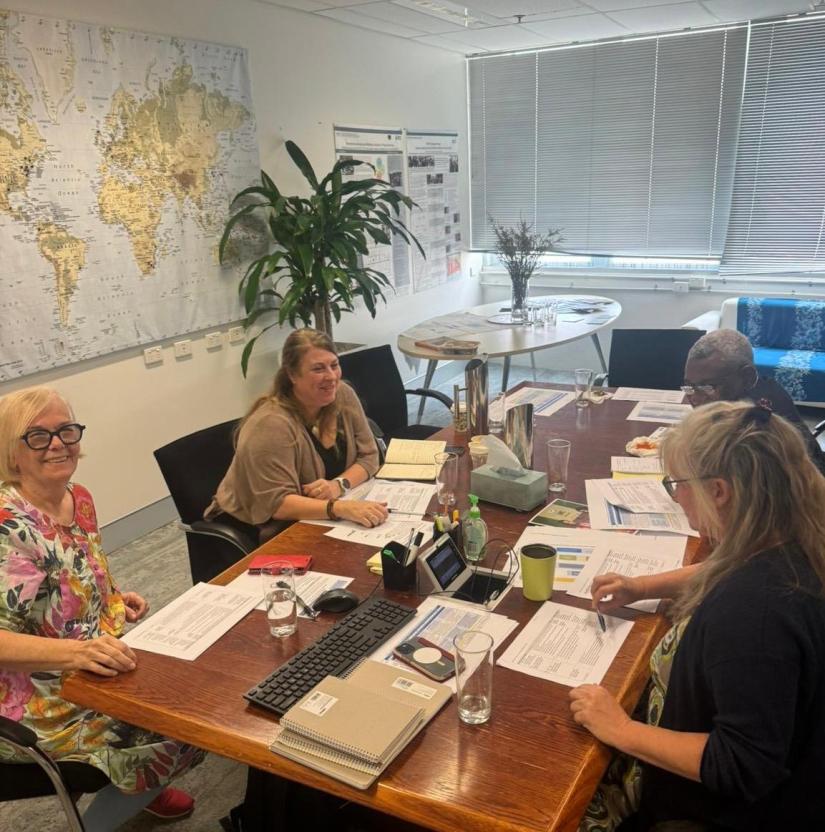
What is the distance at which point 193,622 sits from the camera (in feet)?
5.15

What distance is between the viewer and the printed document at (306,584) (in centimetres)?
164

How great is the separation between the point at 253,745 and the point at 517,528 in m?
0.93

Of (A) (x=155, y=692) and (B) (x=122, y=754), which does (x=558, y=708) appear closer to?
(A) (x=155, y=692)

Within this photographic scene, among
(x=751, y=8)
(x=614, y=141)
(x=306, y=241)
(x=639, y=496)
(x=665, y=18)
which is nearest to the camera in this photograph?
(x=639, y=496)

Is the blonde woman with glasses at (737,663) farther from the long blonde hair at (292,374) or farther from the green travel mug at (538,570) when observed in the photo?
the long blonde hair at (292,374)

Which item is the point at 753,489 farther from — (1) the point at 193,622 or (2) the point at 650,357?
(2) the point at 650,357

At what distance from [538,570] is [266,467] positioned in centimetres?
98

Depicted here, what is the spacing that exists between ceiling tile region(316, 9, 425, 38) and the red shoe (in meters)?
4.02

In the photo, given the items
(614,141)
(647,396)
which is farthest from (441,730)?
(614,141)

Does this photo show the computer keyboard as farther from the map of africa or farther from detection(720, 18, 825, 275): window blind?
detection(720, 18, 825, 275): window blind

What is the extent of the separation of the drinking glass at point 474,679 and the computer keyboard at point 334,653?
0.24 meters

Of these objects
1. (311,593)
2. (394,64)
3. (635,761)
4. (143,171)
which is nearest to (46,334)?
(143,171)

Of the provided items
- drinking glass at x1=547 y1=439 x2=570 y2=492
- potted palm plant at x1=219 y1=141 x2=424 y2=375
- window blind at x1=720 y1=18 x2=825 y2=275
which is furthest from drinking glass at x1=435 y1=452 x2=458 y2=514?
window blind at x1=720 y1=18 x2=825 y2=275

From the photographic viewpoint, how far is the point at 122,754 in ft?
4.98
